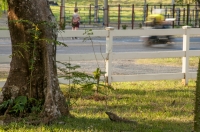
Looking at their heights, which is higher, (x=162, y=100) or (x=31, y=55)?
(x=31, y=55)

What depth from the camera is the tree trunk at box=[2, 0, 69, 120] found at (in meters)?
8.53

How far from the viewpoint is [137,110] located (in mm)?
9828

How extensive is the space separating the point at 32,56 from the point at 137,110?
90.0 inches

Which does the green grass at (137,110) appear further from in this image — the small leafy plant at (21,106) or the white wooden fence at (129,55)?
the small leafy plant at (21,106)

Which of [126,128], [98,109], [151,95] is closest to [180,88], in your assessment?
[151,95]

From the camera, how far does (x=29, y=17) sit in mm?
8609

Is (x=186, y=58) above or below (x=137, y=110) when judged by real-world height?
above

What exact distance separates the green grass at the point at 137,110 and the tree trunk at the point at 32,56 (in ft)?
2.14

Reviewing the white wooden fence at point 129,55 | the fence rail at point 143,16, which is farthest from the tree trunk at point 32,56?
the fence rail at point 143,16

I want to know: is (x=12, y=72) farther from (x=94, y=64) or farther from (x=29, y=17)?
(x=94, y=64)

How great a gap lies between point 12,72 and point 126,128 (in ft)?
6.63

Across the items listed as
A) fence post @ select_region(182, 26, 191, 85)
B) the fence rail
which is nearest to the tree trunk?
fence post @ select_region(182, 26, 191, 85)

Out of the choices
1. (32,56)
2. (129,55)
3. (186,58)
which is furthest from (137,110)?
(186,58)

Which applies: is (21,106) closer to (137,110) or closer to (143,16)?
(137,110)
